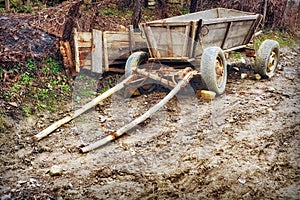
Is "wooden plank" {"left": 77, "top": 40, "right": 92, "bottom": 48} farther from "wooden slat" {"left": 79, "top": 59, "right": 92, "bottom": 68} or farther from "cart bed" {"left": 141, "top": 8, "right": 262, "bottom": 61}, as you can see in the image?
"cart bed" {"left": 141, "top": 8, "right": 262, "bottom": 61}

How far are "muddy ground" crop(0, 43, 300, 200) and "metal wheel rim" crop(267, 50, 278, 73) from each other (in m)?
1.33

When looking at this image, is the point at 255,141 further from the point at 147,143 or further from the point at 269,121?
the point at 147,143

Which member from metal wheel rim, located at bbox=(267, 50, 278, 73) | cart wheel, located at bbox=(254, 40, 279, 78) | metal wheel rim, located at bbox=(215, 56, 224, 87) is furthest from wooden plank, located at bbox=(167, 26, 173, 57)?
metal wheel rim, located at bbox=(267, 50, 278, 73)

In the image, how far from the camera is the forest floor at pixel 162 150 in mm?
3432

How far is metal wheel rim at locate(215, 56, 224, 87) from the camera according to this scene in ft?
19.0

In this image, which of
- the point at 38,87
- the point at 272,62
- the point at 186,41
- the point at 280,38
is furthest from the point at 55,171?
the point at 280,38

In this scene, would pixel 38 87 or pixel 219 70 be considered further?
pixel 219 70

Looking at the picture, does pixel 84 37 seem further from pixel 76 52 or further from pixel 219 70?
pixel 219 70

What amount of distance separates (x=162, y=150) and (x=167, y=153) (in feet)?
0.35

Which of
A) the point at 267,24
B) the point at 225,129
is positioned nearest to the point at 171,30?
the point at 225,129

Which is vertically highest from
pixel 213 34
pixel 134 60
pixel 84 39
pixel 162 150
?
pixel 213 34

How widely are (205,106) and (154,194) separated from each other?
2497 millimetres

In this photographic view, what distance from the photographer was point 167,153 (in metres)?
4.16

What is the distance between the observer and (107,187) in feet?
11.5
